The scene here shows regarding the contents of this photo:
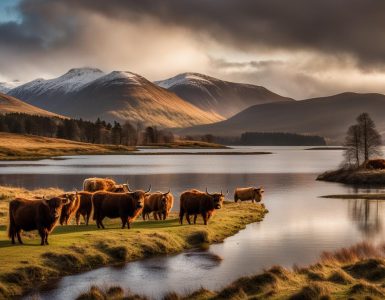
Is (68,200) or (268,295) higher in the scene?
(68,200)

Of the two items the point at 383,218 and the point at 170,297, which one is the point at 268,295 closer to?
the point at 170,297

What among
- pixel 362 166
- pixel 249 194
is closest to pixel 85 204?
pixel 249 194

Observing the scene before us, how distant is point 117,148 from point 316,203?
473 feet

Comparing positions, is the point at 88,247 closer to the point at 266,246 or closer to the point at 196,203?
the point at 196,203

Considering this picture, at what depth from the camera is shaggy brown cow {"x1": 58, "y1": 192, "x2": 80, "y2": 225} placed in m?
30.6

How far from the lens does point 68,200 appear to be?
96.1 ft

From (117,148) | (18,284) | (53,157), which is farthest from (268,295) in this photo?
(117,148)

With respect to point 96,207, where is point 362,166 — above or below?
above

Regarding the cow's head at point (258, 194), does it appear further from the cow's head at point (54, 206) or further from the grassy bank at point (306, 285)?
the cow's head at point (54, 206)

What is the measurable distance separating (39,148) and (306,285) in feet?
508

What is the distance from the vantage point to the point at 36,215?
984 inches

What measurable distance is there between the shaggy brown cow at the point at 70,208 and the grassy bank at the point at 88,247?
648 mm

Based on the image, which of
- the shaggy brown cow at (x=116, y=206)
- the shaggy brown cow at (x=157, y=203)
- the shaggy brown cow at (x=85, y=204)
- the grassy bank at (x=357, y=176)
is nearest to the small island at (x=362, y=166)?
the grassy bank at (x=357, y=176)

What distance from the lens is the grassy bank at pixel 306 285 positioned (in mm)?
18250
